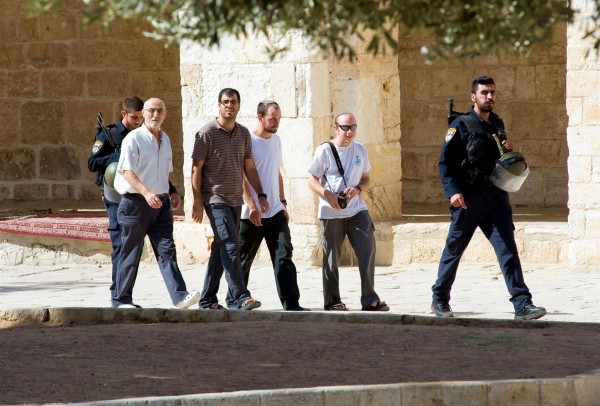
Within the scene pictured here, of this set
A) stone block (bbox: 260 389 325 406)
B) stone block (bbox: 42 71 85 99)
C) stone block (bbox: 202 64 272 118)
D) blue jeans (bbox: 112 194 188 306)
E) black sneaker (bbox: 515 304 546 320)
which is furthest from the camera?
stone block (bbox: 42 71 85 99)

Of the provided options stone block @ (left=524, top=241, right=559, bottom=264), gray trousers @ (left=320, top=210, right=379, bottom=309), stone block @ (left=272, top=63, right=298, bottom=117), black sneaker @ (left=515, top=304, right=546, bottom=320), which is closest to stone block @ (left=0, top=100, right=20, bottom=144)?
stone block @ (left=272, top=63, right=298, bottom=117)

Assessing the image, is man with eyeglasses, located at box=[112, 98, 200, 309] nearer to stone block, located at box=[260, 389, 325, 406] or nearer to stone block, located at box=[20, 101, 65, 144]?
stone block, located at box=[260, 389, 325, 406]

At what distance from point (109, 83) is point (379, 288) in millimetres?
6889

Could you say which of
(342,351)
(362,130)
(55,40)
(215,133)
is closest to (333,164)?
(215,133)

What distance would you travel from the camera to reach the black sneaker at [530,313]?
9289 mm

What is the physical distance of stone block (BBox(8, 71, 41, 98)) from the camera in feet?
57.5

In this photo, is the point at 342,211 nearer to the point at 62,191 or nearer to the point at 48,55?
the point at 62,191

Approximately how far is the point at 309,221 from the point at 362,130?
106 centimetres

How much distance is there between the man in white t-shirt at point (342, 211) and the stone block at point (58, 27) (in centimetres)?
797

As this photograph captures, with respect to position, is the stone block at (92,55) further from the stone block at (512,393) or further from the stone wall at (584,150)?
the stone block at (512,393)

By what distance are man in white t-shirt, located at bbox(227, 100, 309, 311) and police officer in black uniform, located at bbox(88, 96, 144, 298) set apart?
92 cm

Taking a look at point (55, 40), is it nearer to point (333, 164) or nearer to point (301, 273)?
point (301, 273)

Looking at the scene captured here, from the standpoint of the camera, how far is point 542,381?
6.95 m

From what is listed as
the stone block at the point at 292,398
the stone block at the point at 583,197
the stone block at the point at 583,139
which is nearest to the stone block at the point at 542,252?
the stone block at the point at 583,197
